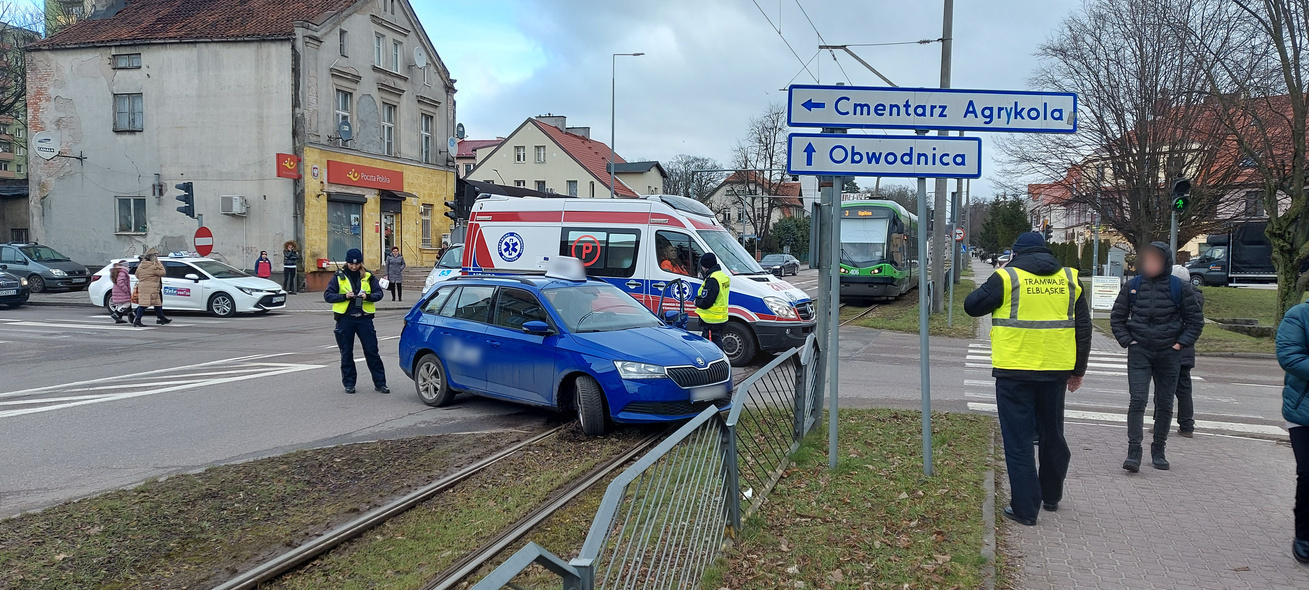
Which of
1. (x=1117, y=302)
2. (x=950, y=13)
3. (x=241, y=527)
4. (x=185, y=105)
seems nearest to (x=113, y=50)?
(x=185, y=105)

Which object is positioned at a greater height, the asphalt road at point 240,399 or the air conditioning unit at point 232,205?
the air conditioning unit at point 232,205

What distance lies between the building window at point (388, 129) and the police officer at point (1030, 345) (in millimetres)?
31208

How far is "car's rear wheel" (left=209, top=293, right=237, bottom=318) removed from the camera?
2145cm

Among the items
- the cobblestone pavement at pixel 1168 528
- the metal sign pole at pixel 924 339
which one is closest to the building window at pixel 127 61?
the metal sign pole at pixel 924 339

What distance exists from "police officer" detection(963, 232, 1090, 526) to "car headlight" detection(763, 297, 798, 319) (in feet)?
23.7

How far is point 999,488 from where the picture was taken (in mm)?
6219

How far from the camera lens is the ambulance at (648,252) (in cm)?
1273

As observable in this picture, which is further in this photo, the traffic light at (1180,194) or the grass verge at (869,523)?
the traffic light at (1180,194)

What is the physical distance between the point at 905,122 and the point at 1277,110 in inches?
658

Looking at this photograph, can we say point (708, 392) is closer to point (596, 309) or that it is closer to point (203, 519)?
point (596, 309)

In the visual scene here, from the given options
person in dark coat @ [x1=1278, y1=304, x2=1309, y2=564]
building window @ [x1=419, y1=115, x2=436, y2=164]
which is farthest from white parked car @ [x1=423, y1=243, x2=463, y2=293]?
person in dark coat @ [x1=1278, y1=304, x2=1309, y2=564]

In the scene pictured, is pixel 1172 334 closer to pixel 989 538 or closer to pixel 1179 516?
pixel 1179 516

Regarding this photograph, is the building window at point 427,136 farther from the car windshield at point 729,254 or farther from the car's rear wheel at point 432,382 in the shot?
the car's rear wheel at point 432,382

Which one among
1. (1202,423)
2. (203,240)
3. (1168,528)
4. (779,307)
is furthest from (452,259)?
(1168,528)
